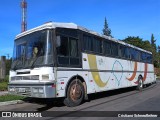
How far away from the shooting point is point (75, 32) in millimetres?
11875

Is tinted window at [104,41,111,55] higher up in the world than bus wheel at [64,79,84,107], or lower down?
higher up

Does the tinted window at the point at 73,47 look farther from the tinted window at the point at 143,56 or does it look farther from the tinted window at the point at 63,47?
the tinted window at the point at 143,56

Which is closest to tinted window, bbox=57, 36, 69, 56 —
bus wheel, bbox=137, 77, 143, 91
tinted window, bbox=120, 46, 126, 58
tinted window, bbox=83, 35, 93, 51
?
tinted window, bbox=83, 35, 93, 51

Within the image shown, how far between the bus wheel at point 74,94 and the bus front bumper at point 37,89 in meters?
1.04

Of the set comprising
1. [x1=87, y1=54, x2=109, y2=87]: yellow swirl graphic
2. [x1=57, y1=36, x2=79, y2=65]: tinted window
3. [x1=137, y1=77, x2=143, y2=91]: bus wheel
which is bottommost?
[x1=137, y1=77, x2=143, y2=91]: bus wheel

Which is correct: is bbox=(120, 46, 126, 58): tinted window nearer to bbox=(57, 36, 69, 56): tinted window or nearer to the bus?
the bus

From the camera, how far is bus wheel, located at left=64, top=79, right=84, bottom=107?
11117mm

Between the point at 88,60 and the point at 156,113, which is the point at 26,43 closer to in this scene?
the point at 88,60

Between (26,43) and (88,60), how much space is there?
9.42 feet

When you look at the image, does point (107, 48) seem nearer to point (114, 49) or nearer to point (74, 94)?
point (114, 49)

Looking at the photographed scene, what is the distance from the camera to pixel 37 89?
1025 cm

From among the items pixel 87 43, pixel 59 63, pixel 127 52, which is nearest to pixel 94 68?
pixel 87 43

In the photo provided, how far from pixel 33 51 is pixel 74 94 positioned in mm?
2338

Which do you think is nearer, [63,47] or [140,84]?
[63,47]
